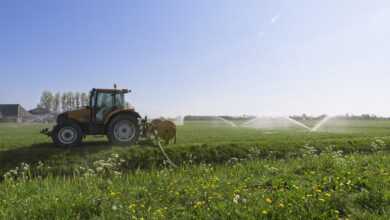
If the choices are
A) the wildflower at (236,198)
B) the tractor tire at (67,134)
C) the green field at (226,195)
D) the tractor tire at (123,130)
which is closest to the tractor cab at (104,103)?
the tractor tire at (123,130)

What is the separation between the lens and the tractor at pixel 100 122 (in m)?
12.0

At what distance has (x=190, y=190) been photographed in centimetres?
581

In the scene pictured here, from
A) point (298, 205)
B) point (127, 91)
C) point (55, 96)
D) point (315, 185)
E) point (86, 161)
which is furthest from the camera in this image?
point (55, 96)

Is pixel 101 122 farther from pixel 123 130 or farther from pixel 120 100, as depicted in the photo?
pixel 120 100

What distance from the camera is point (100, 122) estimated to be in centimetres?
1257

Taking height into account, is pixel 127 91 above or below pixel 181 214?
above

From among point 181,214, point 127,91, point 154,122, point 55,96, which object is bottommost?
point 181,214

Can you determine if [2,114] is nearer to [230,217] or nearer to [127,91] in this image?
[127,91]

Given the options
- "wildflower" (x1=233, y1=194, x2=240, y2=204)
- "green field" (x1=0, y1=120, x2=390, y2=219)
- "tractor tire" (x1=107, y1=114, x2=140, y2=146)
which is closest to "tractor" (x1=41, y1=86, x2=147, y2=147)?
"tractor tire" (x1=107, y1=114, x2=140, y2=146)

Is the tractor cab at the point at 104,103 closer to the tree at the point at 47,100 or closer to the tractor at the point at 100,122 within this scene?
the tractor at the point at 100,122

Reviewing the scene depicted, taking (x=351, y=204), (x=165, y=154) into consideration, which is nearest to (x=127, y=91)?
(x=165, y=154)

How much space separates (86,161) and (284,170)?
21.7 feet

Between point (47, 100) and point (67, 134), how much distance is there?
96395 millimetres

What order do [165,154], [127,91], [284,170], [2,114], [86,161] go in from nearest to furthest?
[284,170]
[86,161]
[165,154]
[127,91]
[2,114]
